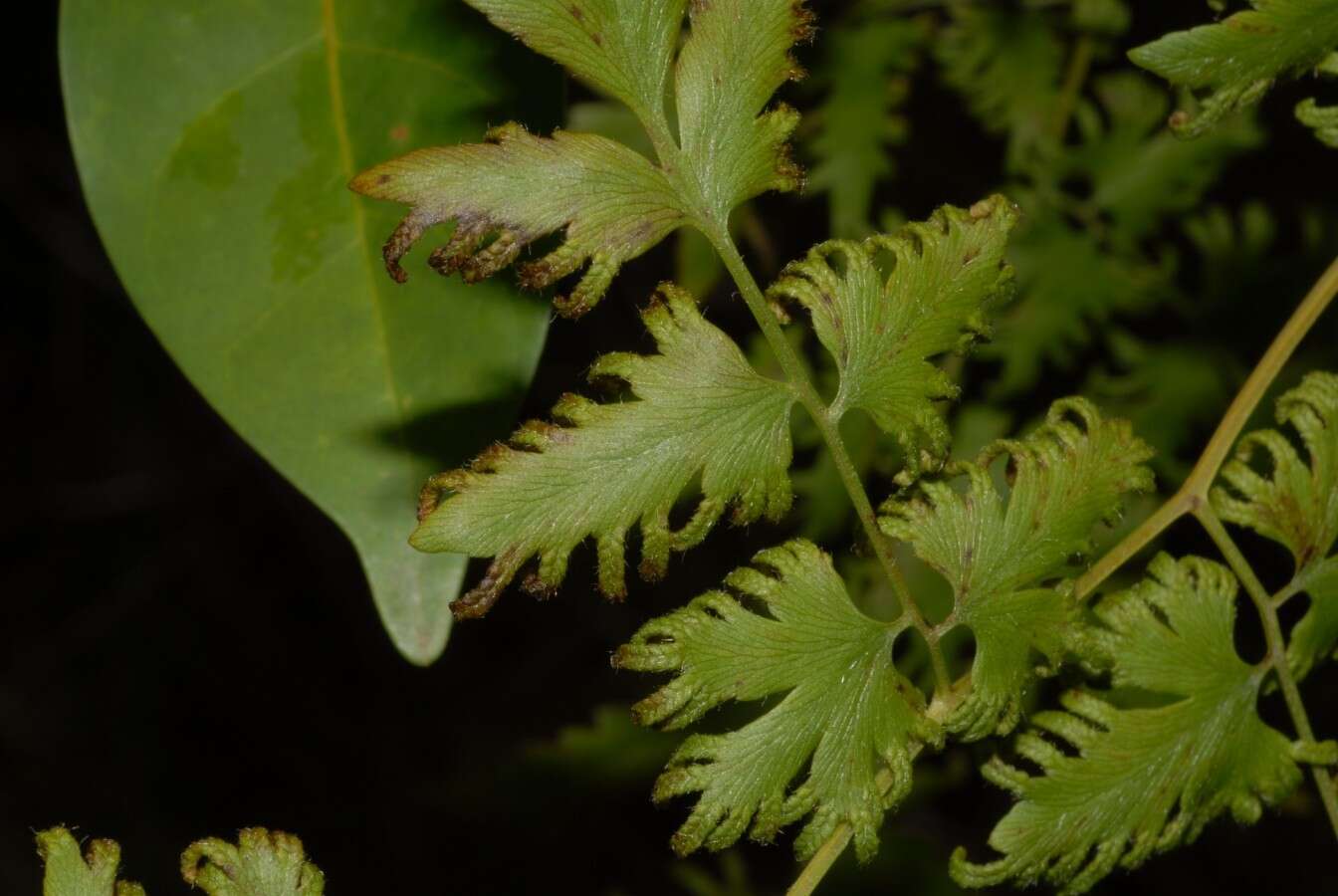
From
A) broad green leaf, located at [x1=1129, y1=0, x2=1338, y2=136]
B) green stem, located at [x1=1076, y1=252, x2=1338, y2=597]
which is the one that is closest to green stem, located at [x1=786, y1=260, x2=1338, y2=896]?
green stem, located at [x1=1076, y1=252, x2=1338, y2=597]

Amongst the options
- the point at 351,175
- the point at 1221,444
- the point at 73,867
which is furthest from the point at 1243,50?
the point at 73,867

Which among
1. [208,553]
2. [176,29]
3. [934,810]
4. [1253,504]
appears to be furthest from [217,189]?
[208,553]

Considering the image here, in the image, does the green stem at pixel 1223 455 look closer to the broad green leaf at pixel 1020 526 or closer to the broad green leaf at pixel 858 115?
the broad green leaf at pixel 1020 526

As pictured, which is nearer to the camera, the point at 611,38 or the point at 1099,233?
the point at 611,38

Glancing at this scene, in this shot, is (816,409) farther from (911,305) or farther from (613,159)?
(613,159)

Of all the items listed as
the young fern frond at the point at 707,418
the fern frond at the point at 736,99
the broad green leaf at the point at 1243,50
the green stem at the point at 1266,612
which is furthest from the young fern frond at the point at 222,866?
the broad green leaf at the point at 1243,50

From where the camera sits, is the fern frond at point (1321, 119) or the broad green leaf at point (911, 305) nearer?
the broad green leaf at point (911, 305)

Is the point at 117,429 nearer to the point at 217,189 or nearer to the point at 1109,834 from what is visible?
the point at 217,189

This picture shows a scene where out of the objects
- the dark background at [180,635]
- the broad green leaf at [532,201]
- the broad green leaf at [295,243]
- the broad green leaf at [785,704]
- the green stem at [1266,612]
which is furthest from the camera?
the dark background at [180,635]
